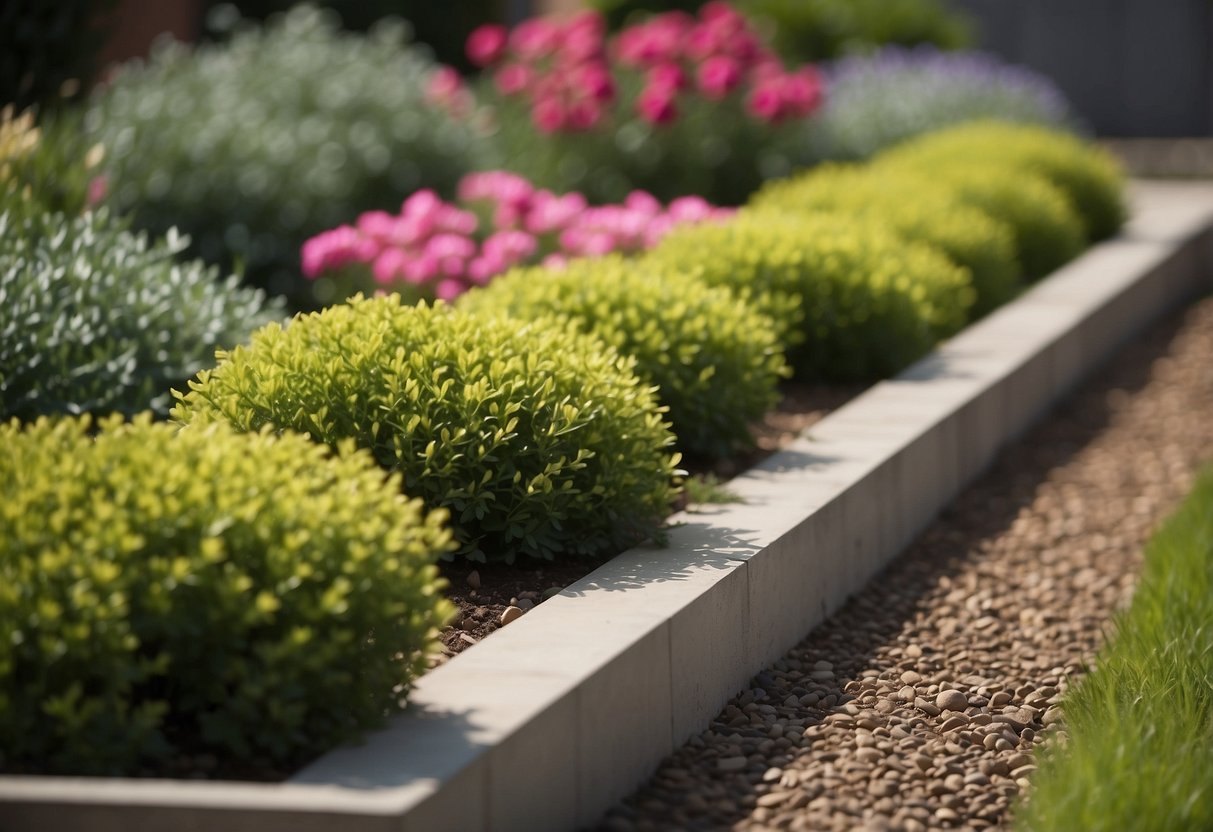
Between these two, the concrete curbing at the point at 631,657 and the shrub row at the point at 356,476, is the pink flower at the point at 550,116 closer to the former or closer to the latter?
the shrub row at the point at 356,476

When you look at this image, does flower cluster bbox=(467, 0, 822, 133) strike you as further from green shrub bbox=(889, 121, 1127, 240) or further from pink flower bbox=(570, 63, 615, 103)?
green shrub bbox=(889, 121, 1127, 240)

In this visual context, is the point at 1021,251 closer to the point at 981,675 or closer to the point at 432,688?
the point at 981,675

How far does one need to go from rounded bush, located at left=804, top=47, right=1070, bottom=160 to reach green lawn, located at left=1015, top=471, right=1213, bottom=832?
657 cm

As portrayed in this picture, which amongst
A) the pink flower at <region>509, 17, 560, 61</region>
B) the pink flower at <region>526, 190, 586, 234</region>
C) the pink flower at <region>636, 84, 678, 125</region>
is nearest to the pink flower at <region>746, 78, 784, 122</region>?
the pink flower at <region>636, 84, 678, 125</region>

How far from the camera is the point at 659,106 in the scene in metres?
9.10

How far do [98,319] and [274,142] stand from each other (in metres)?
3.33

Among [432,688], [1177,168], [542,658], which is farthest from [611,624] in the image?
[1177,168]

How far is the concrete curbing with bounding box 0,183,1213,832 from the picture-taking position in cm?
266

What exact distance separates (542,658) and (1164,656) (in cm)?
161

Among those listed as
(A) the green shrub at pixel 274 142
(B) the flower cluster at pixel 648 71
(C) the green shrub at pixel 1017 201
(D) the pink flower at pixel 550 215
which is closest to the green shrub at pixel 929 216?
(C) the green shrub at pixel 1017 201

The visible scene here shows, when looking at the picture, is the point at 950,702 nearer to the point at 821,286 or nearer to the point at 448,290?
the point at 821,286

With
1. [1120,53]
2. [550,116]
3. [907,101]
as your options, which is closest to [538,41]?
[550,116]

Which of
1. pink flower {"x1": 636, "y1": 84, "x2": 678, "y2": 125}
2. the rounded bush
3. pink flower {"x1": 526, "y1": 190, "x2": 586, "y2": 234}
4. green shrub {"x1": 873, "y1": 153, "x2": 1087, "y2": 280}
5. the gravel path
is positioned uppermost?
pink flower {"x1": 636, "y1": 84, "x2": 678, "y2": 125}

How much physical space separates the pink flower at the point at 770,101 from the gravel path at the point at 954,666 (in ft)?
10.4
